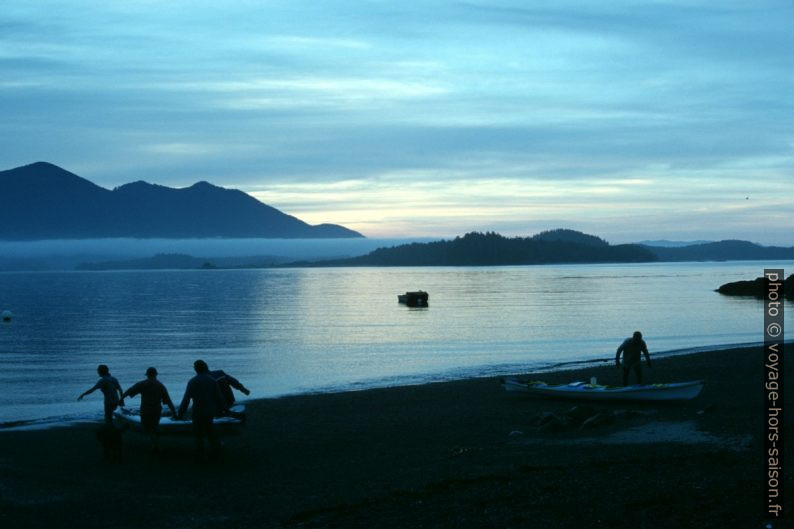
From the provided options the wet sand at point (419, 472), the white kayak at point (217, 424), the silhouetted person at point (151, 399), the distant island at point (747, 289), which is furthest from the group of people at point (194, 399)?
the distant island at point (747, 289)

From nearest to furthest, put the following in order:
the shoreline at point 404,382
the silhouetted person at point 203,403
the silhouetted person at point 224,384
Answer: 1. the silhouetted person at point 203,403
2. the silhouetted person at point 224,384
3. the shoreline at point 404,382

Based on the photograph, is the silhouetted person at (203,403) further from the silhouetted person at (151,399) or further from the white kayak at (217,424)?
the silhouetted person at (151,399)

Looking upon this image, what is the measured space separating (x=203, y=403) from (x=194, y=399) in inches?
8.6

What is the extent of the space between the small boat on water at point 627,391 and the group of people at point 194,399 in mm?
10715

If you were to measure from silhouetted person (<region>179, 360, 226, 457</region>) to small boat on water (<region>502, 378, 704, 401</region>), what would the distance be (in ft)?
37.8

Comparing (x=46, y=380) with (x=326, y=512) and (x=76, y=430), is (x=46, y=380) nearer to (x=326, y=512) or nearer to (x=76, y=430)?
(x=76, y=430)

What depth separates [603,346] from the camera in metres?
53.6

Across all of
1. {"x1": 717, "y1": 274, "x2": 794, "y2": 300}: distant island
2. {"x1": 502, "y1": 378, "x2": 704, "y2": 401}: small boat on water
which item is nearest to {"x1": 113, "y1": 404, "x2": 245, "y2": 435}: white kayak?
{"x1": 502, "y1": 378, "x2": 704, "y2": 401}: small boat on water

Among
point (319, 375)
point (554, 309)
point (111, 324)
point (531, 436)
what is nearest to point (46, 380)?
point (319, 375)

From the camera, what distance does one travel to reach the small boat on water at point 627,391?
2486cm

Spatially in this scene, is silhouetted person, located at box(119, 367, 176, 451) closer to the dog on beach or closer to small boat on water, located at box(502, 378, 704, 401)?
the dog on beach

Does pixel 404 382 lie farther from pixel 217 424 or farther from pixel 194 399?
pixel 194 399

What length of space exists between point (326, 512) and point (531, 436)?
7.97 m

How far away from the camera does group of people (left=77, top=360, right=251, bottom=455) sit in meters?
17.9
